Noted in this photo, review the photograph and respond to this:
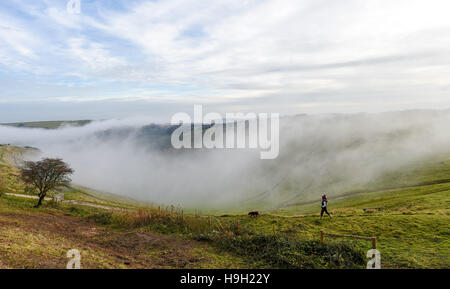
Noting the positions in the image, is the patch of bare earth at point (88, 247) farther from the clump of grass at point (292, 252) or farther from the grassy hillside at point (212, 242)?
the clump of grass at point (292, 252)

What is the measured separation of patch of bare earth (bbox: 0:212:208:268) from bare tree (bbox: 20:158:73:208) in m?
11.2

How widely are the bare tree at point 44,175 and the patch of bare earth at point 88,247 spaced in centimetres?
1117

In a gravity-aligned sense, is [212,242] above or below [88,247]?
below

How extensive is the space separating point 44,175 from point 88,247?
23286 mm

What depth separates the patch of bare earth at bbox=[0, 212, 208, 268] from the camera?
12744 millimetres

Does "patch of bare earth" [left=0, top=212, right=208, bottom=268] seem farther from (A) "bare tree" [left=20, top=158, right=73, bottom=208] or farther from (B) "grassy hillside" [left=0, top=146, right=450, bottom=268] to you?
(A) "bare tree" [left=20, top=158, right=73, bottom=208]

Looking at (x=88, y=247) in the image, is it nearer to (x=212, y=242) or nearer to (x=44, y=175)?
(x=212, y=242)

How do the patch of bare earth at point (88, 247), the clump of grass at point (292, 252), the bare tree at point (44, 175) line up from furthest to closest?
the bare tree at point (44, 175) < the clump of grass at point (292, 252) < the patch of bare earth at point (88, 247)

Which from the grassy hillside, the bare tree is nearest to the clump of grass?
the grassy hillside

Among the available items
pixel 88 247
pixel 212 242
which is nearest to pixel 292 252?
pixel 212 242

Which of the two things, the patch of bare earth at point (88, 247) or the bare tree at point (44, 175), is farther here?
the bare tree at point (44, 175)

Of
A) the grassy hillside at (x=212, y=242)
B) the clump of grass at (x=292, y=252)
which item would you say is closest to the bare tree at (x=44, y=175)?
the grassy hillside at (x=212, y=242)

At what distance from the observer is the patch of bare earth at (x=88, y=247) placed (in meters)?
12.7

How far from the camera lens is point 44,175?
34281mm
